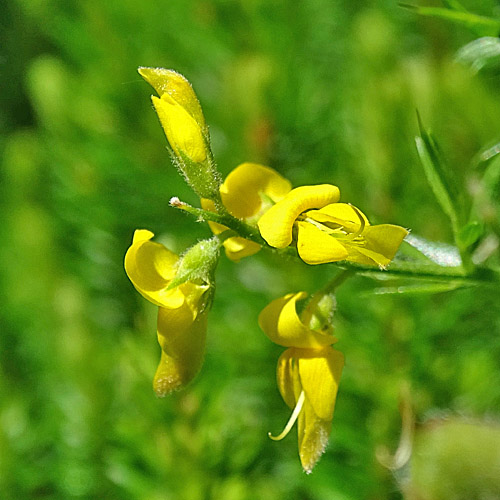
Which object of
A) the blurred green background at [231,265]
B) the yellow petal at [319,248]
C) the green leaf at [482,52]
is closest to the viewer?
the yellow petal at [319,248]

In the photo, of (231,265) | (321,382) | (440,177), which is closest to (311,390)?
(321,382)

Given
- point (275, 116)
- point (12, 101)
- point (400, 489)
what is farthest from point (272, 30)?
point (12, 101)

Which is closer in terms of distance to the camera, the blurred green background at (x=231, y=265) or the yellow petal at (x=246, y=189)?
the yellow petal at (x=246, y=189)

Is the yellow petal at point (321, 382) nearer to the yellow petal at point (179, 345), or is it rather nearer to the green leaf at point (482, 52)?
the yellow petal at point (179, 345)

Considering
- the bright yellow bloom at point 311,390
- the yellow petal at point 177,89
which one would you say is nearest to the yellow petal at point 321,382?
the bright yellow bloom at point 311,390

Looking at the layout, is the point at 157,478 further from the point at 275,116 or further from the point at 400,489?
the point at 275,116

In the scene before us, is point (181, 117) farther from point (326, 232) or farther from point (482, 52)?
point (482, 52)
